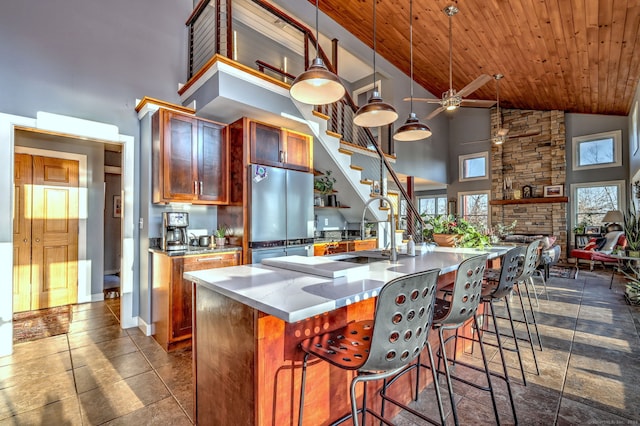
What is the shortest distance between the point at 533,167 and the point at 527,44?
15.2 ft

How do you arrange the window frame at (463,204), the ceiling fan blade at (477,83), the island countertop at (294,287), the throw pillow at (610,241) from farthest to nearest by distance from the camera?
1. the window frame at (463,204)
2. the throw pillow at (610,241)
3. the ceiling fan blade at (477,83)
4. the island countertop at (294,287)

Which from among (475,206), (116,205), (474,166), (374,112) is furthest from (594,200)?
(116,205)

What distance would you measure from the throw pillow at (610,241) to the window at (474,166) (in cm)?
332

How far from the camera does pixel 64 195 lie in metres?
4.18

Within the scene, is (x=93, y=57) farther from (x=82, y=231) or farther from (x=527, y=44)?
(x=527, y=44)

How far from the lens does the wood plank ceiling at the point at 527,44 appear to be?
381cm

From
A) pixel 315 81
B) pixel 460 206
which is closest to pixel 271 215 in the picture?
pixel 315 81

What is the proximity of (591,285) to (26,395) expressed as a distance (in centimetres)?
763

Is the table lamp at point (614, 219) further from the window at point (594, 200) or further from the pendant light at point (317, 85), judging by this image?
the pendant light at point (317, 85)

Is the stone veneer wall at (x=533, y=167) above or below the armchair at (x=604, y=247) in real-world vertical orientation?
above

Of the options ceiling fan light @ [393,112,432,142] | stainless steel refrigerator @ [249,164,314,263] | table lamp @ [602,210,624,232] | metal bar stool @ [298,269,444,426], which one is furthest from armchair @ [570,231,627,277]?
metal bar stool @ [298,269,444,426]

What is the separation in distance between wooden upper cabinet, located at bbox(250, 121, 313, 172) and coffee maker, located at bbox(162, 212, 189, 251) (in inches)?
39.8

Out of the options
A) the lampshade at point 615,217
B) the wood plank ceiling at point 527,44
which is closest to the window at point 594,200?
the lampshade at point 615,217

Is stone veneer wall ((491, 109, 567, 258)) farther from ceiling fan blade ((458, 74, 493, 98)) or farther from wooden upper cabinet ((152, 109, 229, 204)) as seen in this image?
wooden upper cabinet ((152, 109, 229, 204))
